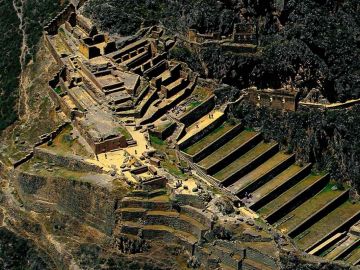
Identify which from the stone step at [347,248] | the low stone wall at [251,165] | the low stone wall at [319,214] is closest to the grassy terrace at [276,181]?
the low stone wall at [251,165]

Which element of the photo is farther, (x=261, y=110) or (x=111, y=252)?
(x=261, y=110)

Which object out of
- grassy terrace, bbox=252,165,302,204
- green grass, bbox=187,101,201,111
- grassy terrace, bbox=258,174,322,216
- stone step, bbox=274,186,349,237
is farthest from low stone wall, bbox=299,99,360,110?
green grass, bbox=187,101,201,111

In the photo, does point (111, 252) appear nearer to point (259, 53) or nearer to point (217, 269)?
point (217, 269)

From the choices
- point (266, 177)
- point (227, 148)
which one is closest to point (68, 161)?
point (227, 148)

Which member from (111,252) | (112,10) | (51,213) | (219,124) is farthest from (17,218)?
(112,10)

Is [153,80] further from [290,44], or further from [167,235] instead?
[167,235]

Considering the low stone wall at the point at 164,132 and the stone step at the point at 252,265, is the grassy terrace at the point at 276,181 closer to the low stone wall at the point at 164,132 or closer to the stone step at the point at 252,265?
the stone step at the point at 252,265

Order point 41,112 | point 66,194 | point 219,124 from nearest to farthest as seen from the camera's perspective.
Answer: point 66,194 → point 219,124 → point 41,112
